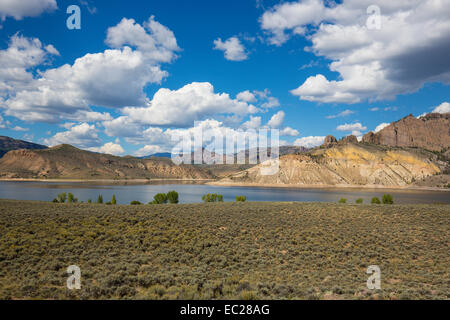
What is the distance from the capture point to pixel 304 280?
13516 millimetres

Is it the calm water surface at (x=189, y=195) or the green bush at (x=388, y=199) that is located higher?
the green bush at (x=388, y=199)

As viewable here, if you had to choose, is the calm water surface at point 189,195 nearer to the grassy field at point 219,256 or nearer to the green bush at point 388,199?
the green bush at point 388,199

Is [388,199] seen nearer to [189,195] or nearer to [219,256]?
[219,256]

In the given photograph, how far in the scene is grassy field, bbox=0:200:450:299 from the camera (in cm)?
1148

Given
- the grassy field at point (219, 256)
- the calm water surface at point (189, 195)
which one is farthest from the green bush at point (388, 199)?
the grassy field at point (219, 256)

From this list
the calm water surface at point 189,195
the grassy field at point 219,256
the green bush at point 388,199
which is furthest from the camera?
the calm water surface at point 189,195

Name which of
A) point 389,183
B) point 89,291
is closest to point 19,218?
point 89,291

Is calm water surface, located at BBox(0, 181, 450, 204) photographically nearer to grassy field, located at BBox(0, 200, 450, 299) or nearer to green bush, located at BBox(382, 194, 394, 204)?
green bush, located at BBox(382, 194, 394, 204)

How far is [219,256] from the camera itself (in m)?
17.0

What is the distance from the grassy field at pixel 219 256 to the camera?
11477 mm

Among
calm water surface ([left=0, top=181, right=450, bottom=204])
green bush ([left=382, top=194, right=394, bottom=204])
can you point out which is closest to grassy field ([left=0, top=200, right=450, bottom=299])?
green bush ([left=382, top=194, right=394, bottom=204])

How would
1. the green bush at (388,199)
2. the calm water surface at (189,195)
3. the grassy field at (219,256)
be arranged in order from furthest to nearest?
1. the calm water surface at (189,195)
2. the green bush at (388,199)
3. the grassy field at (219,256)

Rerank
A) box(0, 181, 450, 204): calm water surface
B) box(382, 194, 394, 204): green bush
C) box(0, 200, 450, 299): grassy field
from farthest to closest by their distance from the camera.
A: box(0, 181, 450, 204): calm water surface
box(382, 194, 394, 204): green bush
box(0, 200, 450, 299): grassy field

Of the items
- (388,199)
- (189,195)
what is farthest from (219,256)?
(189,195)
